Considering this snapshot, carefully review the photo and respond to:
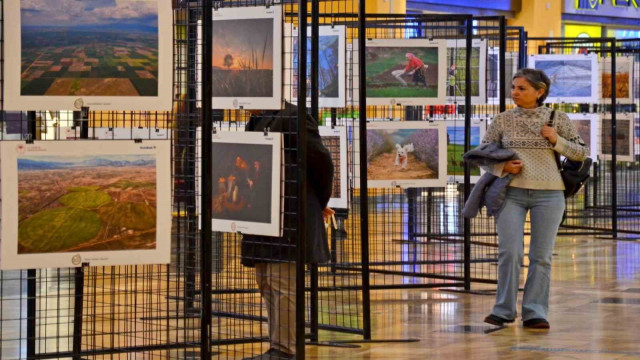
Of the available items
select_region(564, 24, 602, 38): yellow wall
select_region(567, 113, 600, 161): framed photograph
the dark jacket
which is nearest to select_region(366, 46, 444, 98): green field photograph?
the dark jacket

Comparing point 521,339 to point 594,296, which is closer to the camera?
point 521,339

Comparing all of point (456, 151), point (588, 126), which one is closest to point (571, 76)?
point (588, 126)

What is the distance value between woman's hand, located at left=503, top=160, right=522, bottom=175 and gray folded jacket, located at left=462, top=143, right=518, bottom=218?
0.09 feet

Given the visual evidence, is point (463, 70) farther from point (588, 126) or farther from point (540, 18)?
point (540, 18)

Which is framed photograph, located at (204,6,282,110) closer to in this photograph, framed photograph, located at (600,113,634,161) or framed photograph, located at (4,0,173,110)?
framed photograph, located at (4,0,173,110)

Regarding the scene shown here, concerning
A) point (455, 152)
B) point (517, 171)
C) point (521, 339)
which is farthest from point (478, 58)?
point (521, 339)

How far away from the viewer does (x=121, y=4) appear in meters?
4.86

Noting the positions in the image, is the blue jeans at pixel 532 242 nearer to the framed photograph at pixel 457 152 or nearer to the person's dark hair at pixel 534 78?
the person's dark hair at pixel 534 78

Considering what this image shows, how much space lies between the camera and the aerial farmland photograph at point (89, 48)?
4.74 meters

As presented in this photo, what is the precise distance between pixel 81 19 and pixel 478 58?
6.29 metres

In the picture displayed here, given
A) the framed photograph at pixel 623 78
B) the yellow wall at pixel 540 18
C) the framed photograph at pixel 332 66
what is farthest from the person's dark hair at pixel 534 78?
the yellow wall at pixel 540 18

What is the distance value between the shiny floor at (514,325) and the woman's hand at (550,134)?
50.4 inches

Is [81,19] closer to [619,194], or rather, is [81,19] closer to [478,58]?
[478,58]

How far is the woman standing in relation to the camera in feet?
24.4
